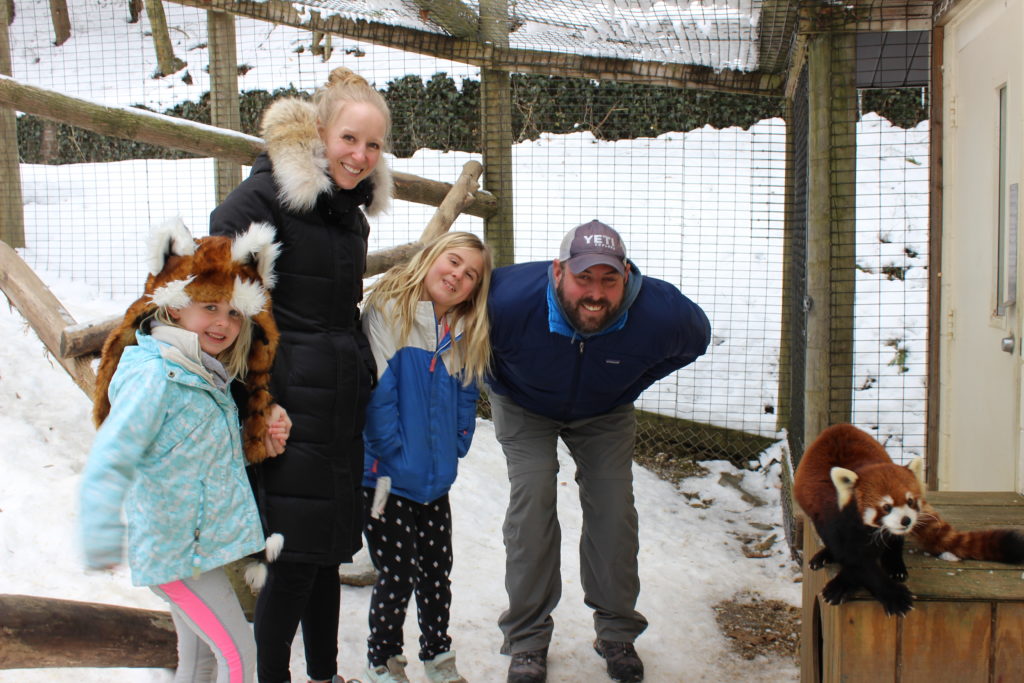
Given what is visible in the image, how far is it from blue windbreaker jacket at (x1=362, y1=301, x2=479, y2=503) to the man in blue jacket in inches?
10.3

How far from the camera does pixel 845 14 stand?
337 cm

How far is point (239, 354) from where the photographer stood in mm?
2227

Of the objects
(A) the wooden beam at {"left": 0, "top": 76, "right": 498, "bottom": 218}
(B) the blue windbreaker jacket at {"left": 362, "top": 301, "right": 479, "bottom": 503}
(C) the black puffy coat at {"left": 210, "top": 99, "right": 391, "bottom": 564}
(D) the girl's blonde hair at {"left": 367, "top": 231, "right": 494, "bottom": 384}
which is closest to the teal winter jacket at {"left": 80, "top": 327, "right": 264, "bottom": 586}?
(C) the black puffy coat at {"left": 210, "top": 99, "right": 391, "bottom": 564}

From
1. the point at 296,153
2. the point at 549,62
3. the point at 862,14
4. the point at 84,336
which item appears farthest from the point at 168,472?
the point at 549,62

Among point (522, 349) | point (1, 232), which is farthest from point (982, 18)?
point (1, 232)

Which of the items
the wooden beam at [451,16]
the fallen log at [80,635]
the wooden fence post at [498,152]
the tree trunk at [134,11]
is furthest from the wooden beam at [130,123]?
the tree trunk at [134,11]

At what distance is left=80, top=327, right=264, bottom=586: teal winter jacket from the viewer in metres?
1.84

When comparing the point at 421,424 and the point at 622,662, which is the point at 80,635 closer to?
the point at 421,424

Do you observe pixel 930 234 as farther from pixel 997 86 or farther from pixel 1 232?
pixel 1 232

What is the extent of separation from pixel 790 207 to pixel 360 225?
3.71 metres

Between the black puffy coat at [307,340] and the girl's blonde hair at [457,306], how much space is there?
0.24 metres

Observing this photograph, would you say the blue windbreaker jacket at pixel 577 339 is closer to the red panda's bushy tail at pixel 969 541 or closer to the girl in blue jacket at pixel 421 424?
the girl in blue jacket at pixel 421 424

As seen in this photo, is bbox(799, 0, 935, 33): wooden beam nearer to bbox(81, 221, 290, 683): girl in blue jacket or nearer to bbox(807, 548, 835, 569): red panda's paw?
bbox(807, 548, 835, 569): red panda's paw

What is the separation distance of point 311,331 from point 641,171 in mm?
8451
